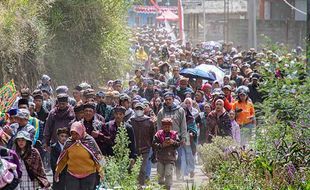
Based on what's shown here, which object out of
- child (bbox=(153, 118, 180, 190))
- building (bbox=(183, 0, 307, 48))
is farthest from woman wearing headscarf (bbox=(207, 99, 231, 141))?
building (bbox=(183, 0, 307, 48))

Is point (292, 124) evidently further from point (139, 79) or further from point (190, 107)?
point (139, 79)

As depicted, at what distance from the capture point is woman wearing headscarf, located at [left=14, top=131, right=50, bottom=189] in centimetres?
1242

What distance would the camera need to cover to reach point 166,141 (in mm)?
15281

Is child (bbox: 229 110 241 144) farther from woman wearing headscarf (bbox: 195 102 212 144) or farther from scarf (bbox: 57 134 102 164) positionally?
scarf (bbox: 57 134 102 164)

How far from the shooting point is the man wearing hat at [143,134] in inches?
617

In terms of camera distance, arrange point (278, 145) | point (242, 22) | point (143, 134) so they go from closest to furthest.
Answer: point (278, 145) → point (143, 134) → point (242, 22)

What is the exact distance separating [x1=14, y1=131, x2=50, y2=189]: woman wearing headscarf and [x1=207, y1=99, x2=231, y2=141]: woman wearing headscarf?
555 centimetres

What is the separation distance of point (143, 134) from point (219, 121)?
227 cm

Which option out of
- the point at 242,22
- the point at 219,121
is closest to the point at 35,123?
the point at 219,121

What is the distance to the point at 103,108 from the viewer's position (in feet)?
57.1

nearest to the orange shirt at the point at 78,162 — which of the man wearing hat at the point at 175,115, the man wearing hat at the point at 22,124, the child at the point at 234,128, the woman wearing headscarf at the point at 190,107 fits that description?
the man wearing hat at the point at 22,124

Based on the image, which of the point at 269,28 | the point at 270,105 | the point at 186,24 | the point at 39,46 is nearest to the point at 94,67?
the point at 39,46

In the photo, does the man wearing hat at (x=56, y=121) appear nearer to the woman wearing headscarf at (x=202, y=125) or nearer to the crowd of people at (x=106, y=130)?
the crowd of people at (x=106, y=130)

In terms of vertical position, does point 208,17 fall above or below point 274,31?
below
